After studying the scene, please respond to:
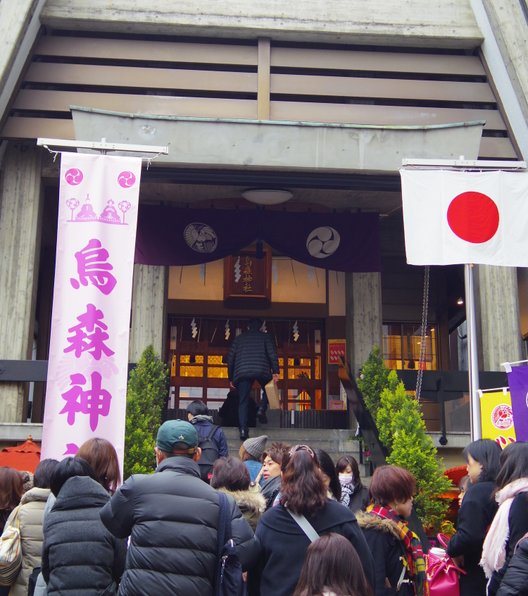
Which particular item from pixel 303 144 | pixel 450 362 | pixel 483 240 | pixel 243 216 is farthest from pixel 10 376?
pixel 450 362

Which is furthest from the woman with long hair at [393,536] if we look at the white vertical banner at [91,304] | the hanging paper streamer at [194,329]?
the hanging paper streamer at [194,329]

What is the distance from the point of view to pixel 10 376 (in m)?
12.0

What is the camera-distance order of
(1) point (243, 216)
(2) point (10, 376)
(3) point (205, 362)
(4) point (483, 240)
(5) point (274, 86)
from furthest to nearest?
(3) point (205, 362)
(1) point (243, 216)
(5) point (274, 86)
(2) point (10, 376)
(4) point (483, 240)

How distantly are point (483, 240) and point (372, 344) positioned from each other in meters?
5.31

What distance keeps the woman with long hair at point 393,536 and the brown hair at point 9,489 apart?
2.70 m

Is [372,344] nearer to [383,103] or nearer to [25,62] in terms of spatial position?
[383,103]

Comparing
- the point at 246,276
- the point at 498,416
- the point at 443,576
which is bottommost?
the point at 443,576

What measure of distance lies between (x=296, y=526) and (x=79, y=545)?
4.43 feet

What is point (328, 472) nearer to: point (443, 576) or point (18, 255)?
point (443, 576)

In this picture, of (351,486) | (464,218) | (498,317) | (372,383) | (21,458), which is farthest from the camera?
(498,317)

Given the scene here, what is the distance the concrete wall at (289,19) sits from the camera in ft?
41.5

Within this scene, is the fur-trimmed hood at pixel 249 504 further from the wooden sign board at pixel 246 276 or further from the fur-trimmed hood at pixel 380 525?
the wooden sign board at pixel 246 276

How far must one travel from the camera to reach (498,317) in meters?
12.9

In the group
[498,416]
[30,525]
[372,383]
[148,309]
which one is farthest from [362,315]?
[30,525]
